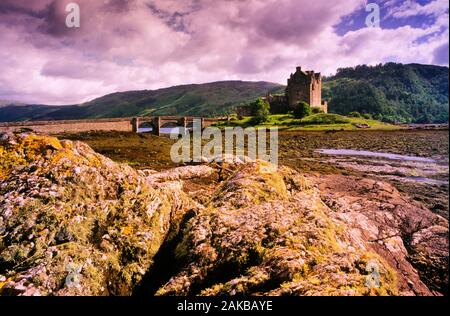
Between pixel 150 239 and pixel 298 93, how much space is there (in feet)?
384

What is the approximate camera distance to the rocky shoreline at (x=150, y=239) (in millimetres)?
4168

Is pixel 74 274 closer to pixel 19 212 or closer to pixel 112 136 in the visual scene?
pixel 19 212

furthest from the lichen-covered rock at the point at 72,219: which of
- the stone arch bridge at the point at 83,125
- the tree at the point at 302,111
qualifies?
the tree at the point at 302,111

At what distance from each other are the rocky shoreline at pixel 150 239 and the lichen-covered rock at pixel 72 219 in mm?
15

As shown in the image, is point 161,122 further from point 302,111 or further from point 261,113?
point 302,111

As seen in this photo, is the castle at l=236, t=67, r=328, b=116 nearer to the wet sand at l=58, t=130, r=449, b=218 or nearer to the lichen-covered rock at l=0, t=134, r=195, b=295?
the wet sand at l=58, t=130, r=449, b=218

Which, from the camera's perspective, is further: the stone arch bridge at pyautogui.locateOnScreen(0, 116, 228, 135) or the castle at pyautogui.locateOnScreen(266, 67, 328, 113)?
the castle at pyautogui.locateOnScreen(266, 67, 328, 113)

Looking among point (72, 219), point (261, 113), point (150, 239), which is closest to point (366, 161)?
point (150, 239)

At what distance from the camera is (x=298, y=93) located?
115688 mm

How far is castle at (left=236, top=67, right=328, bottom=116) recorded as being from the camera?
115 meters

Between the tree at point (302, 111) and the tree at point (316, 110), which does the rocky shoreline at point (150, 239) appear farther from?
the tree at point (316, 110)

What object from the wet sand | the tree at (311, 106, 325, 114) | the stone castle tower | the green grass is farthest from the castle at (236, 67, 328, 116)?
the wet sand

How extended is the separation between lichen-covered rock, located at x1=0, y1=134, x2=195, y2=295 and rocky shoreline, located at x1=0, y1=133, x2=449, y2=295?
0.02 meters
